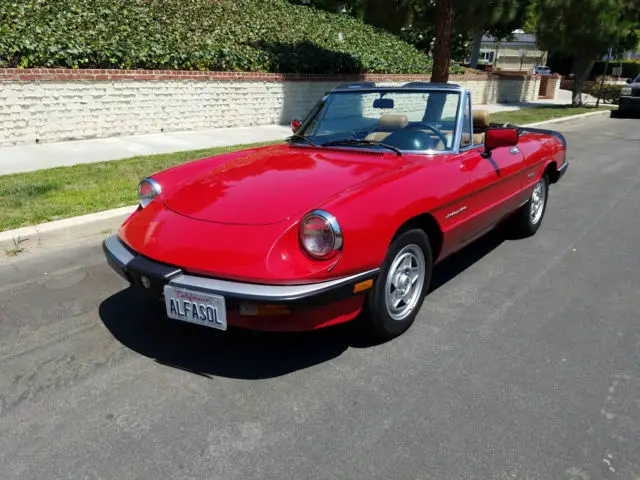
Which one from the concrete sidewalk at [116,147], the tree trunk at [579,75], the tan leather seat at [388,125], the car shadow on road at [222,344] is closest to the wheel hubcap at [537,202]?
the tan leather seat at [388,125]

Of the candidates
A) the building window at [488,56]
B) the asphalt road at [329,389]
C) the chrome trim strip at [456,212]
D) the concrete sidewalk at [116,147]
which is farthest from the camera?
the building window at [488,56]

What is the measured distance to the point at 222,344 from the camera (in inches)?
127

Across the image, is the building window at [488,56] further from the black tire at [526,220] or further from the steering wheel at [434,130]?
the steering wheel at [434,130]

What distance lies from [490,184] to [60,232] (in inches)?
150

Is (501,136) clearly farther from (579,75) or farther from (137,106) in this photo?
(579,75)

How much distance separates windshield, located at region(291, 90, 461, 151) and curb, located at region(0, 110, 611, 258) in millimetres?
2202

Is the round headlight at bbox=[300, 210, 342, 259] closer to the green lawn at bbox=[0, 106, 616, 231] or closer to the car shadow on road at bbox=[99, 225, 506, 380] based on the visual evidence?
the car shadow on road at bbox=[99, 225, 506, 380]

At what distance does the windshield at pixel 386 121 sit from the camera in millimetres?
3883

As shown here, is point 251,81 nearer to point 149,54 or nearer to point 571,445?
point 149,54

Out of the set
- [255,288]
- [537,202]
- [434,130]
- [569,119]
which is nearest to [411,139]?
[434,130]

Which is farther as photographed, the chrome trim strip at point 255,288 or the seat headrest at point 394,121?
the seat headrest at point 394,121

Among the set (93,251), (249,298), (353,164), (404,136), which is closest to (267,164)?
(353,164)

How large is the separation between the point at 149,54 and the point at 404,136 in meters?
8.93

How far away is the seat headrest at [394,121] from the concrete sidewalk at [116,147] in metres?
5.47
